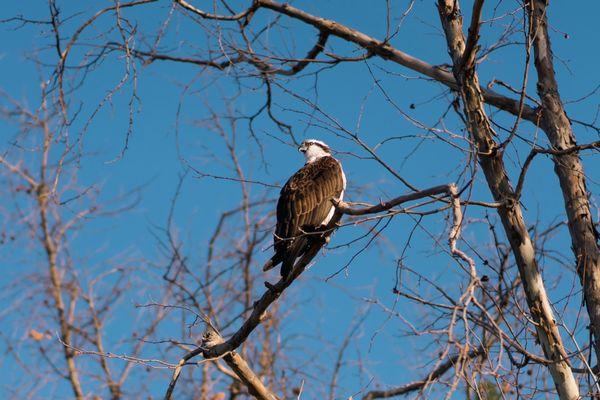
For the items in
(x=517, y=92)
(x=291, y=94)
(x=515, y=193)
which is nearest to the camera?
(x=291, y=94)

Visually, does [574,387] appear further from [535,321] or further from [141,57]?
[141,57]

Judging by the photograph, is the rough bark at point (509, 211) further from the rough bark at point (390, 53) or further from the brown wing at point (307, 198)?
the brown wing at point (307, 198)

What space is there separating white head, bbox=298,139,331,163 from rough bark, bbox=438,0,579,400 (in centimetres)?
215

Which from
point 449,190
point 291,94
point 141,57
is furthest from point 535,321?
point 141,57

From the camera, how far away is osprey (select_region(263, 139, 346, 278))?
6176 millimetres

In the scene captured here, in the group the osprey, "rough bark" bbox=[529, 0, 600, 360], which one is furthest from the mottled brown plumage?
"rough bark" bbox=[529, 0, 600, 360]

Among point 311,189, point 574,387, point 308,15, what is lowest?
point 574,387

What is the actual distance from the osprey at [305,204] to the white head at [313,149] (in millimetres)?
672

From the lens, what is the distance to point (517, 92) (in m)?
6.46

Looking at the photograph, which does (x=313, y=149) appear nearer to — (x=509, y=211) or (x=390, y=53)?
(x=390, y=53)

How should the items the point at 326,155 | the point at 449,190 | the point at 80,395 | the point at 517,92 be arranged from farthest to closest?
the point at 80,395
the point at 326,155
the point at 517,92
the point at 449,190

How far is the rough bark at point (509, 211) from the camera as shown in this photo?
5.30 m

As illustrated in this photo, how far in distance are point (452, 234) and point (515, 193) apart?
1.39 m

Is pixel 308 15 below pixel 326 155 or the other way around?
the other way around
